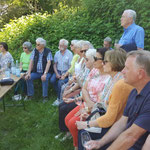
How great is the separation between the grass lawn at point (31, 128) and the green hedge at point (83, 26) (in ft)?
8.10

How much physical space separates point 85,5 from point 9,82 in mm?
5157

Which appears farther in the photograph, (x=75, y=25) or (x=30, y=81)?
(x=75, y=25)

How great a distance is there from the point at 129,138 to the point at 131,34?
2508 millimetres

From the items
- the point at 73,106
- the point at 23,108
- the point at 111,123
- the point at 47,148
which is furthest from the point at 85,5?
the point at 111,123

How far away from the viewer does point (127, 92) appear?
1896 mm

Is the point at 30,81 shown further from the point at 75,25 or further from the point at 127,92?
the point at 127,92

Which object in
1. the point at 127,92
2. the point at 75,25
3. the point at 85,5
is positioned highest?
the point at 85,5

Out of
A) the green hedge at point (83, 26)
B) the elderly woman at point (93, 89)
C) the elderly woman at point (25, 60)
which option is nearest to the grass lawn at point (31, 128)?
the elderly woman at point (25, 60)

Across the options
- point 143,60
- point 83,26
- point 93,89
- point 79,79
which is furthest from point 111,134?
point 83,26

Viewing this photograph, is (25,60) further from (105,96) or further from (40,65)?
(105,96)

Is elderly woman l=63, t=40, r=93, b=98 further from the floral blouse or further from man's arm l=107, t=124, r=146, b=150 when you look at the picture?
the floral blouse

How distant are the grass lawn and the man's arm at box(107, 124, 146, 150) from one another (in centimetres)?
157

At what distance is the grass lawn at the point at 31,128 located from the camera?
314 centimetres

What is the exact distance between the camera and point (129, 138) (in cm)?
154
